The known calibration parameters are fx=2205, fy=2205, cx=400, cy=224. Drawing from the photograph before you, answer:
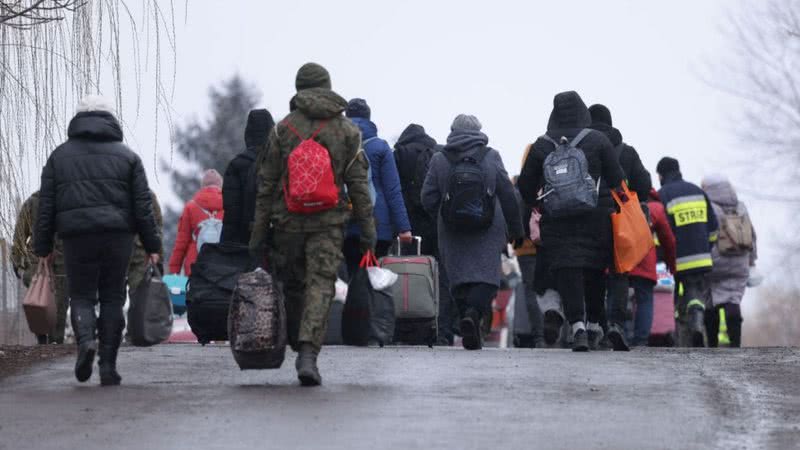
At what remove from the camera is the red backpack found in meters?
11.9

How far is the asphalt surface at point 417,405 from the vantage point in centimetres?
948

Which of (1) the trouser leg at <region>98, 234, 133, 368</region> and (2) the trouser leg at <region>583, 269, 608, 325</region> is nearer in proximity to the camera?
(1) the trouser leg at <region>98, 234, 133, 368</region>

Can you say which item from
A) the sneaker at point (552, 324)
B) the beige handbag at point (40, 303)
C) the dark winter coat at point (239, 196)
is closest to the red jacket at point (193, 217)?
the beige handbag at point (40, 303)

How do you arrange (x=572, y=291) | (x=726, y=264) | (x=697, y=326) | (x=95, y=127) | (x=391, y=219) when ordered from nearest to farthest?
(x=95, y=127) < (x=572, y=291) < (x=391, y=219) < (x=697, y=326) < (x=726, y=264)

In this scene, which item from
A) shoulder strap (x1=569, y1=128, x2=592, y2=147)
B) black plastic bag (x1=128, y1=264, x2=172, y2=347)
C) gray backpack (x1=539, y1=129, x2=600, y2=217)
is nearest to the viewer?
black plastic bag (x1=128, y1=264, x2=172, y2=347)

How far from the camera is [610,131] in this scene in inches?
670

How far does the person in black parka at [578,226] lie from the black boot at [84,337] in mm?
4492

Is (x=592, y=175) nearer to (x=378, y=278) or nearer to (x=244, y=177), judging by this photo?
(x=244, y=177)

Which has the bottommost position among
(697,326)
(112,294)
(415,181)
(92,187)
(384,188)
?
(112,294)

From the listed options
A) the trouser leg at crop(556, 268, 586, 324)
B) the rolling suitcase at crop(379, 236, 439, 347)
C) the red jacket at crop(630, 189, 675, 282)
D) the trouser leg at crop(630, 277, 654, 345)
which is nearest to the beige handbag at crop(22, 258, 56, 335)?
the rolling suitcase at crop(379, 236, 439, 347)

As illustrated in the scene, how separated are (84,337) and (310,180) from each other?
1528mm

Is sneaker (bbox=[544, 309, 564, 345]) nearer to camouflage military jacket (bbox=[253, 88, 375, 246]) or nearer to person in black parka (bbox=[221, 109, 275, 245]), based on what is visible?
person in black parka (bbox=[221, 109, 275, 245])

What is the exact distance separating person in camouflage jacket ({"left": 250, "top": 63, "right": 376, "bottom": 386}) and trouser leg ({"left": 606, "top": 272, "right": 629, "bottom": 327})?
441 centimetres

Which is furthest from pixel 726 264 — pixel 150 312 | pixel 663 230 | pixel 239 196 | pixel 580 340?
pixel 150 312
